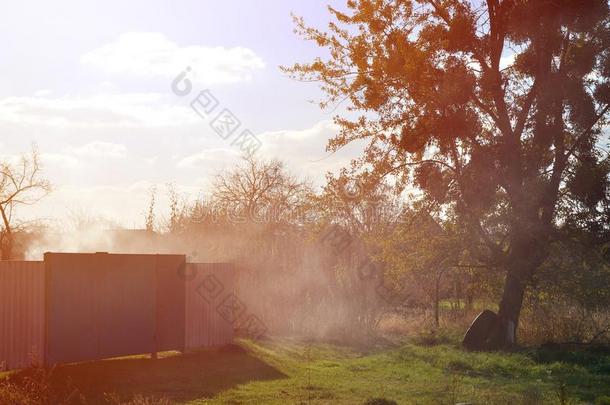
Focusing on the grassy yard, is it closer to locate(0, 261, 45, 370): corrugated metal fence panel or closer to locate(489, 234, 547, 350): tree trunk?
locate(0, 261, 45, 370): corrugated metal fence panel

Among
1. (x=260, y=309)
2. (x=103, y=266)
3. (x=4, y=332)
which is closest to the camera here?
(x=4, y=332)

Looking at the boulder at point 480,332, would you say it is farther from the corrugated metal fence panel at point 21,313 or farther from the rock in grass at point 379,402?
the corrugated metal fence panel at point 21,313

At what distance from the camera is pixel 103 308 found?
48.4ft

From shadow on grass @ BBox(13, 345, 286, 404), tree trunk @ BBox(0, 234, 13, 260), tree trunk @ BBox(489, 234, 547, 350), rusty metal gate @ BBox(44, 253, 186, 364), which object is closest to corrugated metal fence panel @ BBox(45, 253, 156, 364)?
rusty metal gate @ BBox(44, 253, 186, 364)

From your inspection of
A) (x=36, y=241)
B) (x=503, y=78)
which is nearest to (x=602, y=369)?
(x=503, y=78)

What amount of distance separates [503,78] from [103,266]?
44.3ft

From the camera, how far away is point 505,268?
20.7 m

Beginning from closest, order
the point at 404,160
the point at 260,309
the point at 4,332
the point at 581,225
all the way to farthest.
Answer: the point at 4,332 → the point at 581,225 → the point at 404,160 → the point at 260,309

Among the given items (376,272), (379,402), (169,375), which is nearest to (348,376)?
(169,375)

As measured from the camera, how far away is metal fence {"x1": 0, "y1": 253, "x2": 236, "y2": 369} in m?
13.4

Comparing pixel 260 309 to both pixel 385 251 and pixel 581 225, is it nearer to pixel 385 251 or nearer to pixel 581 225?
pixel 385 251

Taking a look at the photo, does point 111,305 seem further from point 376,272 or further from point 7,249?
point 7,249

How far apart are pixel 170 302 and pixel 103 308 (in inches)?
79.5

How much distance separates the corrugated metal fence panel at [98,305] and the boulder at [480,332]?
9.41m
